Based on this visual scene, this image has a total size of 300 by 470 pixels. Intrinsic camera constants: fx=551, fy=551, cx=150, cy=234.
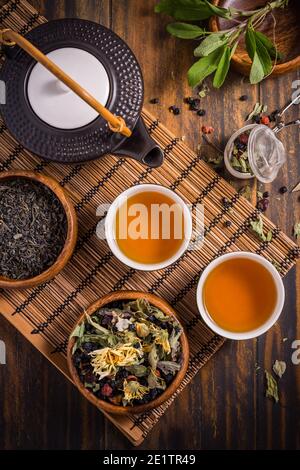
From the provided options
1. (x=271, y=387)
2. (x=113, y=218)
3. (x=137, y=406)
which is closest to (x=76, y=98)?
(x=113, y=218)

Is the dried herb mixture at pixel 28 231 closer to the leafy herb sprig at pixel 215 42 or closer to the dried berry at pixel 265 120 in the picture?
the leafy herb sprig at pixel 215 42

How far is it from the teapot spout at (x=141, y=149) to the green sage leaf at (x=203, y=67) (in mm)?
211

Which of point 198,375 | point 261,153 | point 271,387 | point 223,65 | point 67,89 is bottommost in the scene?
point 271,387

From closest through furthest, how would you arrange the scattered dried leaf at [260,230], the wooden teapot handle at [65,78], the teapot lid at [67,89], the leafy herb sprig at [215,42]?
the wooden teapot handle at [65,78] → the teapot lid at [67,89] → the leafy herb sprig at [215,42] → the scattered dried leaf at [260,230]

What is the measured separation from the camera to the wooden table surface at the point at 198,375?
1.65m

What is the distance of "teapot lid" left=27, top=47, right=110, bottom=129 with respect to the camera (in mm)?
1354

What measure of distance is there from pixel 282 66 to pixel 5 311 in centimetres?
103

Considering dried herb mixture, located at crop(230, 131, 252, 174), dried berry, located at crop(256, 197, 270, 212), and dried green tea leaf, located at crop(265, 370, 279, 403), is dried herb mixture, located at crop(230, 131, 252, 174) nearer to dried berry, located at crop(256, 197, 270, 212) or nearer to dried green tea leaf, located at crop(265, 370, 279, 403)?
dried berry, located at crop(256, 197, 270, 212)

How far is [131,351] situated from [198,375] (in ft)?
1.28

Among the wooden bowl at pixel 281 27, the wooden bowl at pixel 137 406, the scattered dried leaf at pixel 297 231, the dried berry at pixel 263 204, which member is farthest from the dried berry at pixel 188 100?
the wooden bowl at pixel 137 406

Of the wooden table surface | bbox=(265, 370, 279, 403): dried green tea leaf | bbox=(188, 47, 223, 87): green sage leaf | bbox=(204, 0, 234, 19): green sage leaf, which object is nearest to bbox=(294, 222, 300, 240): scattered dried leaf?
the wooden table surface

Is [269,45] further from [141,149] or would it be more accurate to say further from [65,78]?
[65,78]

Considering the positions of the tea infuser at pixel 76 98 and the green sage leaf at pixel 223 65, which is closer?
the tea infuser at pixel 76 98

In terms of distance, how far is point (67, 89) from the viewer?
1344 millimetres
